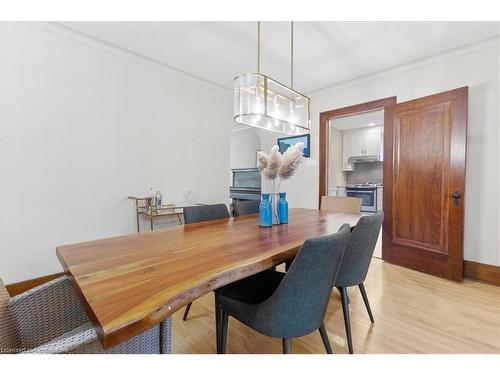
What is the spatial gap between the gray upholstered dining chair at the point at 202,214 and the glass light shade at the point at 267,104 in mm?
755

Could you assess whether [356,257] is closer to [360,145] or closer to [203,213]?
[203,213]

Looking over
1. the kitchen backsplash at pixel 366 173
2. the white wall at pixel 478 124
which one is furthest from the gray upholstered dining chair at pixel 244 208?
the kitchen backsplash at pixel 366 173

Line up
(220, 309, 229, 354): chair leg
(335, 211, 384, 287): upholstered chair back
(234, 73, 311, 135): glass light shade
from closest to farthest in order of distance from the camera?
(220, 309, 229, 354): chair leg → (335, 211, 384, 287): upholstered chair back → (234, 73, 311, 135): glass light shade

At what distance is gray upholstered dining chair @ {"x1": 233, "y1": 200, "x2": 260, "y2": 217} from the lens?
2396mm

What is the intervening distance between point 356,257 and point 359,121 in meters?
4.92

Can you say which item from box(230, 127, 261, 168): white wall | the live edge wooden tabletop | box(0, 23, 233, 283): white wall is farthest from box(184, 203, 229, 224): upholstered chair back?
box(230, 127, 261, 168): white wall

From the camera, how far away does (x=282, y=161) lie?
1.69m

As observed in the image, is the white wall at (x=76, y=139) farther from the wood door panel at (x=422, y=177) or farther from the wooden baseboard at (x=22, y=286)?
the wood door panel at (x=422, y=177)

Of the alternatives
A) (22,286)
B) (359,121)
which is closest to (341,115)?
(359,121)

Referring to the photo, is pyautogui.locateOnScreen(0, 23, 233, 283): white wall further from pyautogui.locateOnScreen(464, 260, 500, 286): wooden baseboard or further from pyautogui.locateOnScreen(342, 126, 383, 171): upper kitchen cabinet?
pyautogui.locateOnScreen(342, 126, 383, 171): upper kitchen cabinet

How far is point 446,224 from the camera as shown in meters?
2.58

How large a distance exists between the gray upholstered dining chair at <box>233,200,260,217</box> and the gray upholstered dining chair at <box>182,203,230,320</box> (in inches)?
8.3
